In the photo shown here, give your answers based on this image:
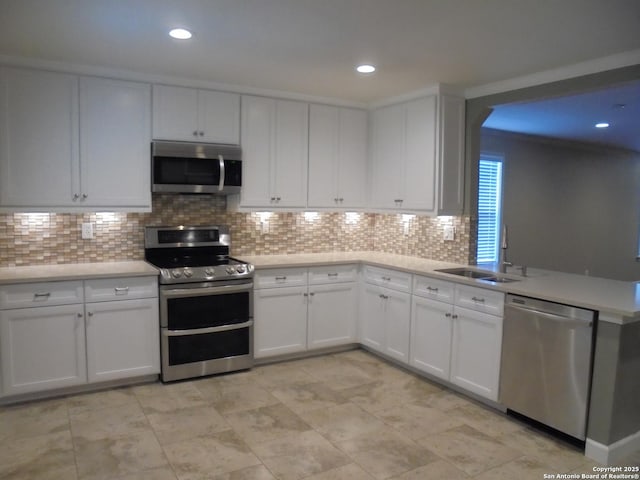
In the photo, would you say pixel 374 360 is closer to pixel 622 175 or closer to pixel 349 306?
pixel 349 306

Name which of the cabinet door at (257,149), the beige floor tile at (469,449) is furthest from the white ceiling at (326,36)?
the beige floor tile at (469,449)

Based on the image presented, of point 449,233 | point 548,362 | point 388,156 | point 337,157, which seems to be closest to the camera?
point 548,362

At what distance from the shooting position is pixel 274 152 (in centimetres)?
428

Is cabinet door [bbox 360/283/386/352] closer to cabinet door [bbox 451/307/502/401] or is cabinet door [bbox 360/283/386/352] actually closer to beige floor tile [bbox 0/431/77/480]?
cabinet door [bbox 451/307/502/401]

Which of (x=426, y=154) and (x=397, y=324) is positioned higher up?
(x=426, y=154)

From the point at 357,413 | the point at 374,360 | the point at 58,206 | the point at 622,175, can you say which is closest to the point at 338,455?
the point at 357,413

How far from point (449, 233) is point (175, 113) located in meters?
2.54

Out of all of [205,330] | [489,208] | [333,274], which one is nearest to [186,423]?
[205,330]

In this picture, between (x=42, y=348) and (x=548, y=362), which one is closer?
(x=548, y=362)

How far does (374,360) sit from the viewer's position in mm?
4293

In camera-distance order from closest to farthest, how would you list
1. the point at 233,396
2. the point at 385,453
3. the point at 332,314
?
the point at 385,453 < the point at 233,396 < the point at 332,314

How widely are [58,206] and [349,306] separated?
2543mm

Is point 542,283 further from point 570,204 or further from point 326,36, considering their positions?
point 570,204

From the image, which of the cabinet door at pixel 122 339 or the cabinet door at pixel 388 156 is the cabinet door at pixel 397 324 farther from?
the cabinet door at pixel 122 339
